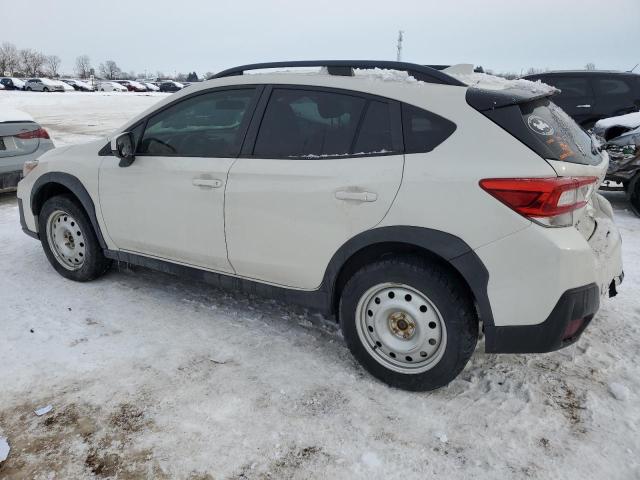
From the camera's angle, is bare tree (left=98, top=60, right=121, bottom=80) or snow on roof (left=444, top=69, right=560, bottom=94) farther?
bare tree (left=98, top=60, right=121, bottom=80)

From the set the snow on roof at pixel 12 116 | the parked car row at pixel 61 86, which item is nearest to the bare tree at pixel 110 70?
the parked car row at pixel 61 86

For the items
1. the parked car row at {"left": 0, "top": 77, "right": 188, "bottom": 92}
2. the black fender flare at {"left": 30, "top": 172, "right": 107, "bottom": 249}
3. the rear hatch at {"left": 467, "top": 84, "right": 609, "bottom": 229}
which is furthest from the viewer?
the parked car row at {"left": 0, "top": 77, "right": 188, "bottom": 92}

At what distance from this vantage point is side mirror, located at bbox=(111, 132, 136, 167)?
3.62 meters

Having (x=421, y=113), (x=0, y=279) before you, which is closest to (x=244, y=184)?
(x=421, y=113)

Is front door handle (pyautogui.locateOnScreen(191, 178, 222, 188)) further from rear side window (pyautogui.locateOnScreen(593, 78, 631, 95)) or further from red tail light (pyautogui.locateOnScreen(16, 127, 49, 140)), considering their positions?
rear side window (pyautogui.locateOnScreen(593, 78, 631, 95))

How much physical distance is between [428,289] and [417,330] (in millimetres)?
260

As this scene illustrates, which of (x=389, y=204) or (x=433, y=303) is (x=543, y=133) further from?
(x=433, y=303)

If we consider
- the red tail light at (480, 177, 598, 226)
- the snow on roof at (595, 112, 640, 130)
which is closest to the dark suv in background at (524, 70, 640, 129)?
the snow on roof at (595, 112, 640, 130)

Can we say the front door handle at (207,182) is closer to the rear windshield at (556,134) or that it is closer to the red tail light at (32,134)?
the rear windshield at (556,134)

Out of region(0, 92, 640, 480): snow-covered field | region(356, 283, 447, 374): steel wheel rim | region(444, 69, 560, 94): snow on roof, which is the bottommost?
region(0, 92, 640, 480): snow-covered field

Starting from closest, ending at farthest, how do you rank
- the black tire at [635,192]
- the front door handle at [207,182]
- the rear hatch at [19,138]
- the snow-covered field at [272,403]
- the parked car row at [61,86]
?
the snow-covered field at [272,403] < the front door handle at [207,182] < the black tire at [635,192] < the rear hatch at [19,138] < the parked car row at [61,86]

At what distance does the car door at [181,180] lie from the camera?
10.7ft

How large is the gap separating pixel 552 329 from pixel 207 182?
215 cm

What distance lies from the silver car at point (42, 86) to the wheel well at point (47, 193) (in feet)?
164
